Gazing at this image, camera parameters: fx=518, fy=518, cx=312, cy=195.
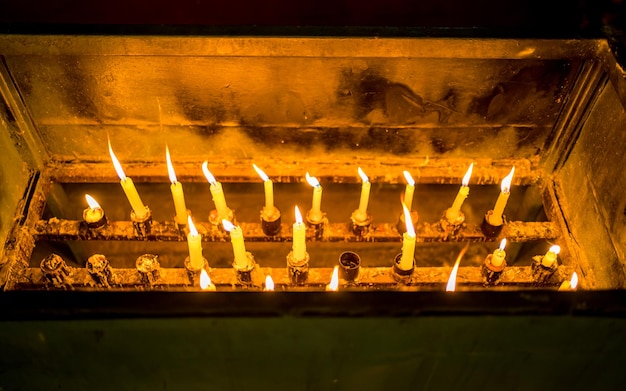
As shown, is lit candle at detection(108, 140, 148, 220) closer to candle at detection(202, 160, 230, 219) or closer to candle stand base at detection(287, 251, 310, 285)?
candle at detection(202, 160, 230, 219)

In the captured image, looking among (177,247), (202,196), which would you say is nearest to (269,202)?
(202,196)

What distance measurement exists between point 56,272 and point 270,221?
1.17 meters

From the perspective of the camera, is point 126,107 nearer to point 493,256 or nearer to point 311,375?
point 311,375

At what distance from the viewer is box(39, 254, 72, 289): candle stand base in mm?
2725

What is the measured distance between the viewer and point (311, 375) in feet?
7.18

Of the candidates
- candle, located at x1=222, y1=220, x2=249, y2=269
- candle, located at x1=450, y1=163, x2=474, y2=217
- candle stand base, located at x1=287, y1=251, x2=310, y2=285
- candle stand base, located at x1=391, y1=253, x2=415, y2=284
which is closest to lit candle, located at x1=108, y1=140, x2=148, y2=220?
candle, located at x1=222, y1=220, x2=249, y2=269

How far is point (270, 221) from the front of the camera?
118 inches

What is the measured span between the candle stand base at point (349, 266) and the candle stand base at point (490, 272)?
70 centimetres

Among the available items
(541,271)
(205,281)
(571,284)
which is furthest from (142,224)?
(571,284)

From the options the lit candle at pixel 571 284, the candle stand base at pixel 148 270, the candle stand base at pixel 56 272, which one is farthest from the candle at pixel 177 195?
the lit candle at pixel 571 284

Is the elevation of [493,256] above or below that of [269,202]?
below

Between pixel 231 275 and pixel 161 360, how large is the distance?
839 mm

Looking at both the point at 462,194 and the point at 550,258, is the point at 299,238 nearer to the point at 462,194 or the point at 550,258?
the point at 462,194

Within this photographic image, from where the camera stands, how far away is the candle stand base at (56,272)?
2725 millimetres
